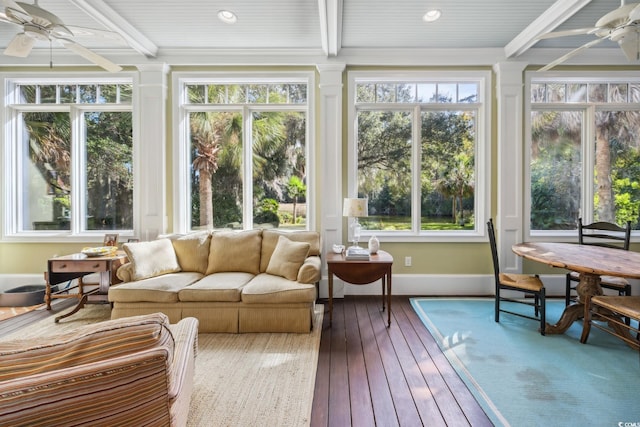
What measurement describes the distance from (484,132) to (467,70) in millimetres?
789

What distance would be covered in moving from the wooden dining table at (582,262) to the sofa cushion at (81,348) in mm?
2787

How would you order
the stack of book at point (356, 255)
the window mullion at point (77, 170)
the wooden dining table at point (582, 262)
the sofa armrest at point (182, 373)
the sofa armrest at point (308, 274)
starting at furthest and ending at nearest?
the window mullion at point (77, 170)
the stack of book at point (356, 255)
the sofa armrest at point (308, 274)
the wooden dining table at point (582, 262)
the sofa armrest at point (182, 373)

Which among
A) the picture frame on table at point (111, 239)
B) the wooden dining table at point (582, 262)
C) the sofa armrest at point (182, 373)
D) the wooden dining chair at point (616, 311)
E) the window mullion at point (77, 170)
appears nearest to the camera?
the sofa armrest at point (182, 373)

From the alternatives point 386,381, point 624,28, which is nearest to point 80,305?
point 386,381

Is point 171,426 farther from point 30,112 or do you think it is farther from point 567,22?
point 30,112

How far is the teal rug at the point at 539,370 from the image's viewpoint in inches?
68.2

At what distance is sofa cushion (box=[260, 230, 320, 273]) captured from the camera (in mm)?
3371

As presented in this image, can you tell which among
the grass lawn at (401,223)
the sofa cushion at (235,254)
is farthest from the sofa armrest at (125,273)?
the grass lawn at (401,223)

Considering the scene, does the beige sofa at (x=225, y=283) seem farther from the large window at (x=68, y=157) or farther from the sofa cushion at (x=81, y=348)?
the sofa cushion at (x=81, y=348)

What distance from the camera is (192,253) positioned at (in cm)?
336

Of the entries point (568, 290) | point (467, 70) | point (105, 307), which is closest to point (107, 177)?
point (105, 307)

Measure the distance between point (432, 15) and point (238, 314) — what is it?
344 centimetres

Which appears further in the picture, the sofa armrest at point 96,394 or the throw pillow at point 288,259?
the throw pillow at point 288,259

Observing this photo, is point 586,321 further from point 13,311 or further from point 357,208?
point 13,311
